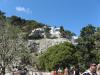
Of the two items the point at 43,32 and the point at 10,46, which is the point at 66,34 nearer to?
the point at 43,32

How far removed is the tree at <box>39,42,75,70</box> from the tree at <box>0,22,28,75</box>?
1546cm

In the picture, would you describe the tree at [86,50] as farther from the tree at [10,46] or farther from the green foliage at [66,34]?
the green foliage at [66,34]

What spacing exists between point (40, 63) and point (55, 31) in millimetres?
69932

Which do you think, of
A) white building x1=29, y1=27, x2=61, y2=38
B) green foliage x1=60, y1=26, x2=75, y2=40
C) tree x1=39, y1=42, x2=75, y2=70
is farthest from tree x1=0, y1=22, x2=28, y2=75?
green foliage x1=60, y1=26, x2=75, y2=40

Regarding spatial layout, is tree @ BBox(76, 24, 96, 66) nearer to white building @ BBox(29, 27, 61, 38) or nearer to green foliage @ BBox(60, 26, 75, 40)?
white building @ BBox(29, 27, 61, 38)

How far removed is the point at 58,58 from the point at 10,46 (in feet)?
79.1

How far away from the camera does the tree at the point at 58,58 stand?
8250 centimetres

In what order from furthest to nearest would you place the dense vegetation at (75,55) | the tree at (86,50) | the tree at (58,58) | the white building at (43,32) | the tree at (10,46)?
the white building at (43,32) → the tree at (58,58) → the tree at (86,50) → the dense vegetation at (75,55) → the tree at (10,46)

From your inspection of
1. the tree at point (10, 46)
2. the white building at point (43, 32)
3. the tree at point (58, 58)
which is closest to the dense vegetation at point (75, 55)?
the tree at point (58, 58)

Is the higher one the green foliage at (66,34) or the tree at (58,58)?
the green foliage at (66,34)

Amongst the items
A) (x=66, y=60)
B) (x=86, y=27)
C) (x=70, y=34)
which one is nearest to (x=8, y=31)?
(x=66, y=60)

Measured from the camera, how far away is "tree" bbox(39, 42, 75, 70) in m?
82.5

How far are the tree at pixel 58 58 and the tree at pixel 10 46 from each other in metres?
15.5

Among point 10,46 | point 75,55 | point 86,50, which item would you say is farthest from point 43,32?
point 10,46
